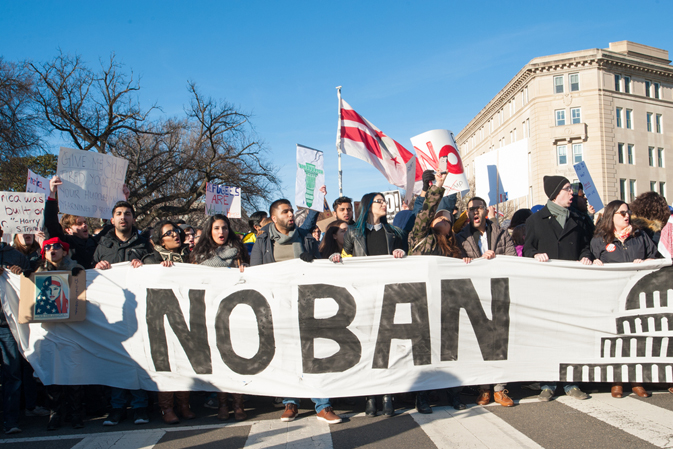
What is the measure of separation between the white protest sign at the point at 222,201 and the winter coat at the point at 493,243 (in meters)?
6.72

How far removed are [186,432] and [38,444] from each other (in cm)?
117

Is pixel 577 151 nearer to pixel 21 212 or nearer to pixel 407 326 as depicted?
pixel 407 326

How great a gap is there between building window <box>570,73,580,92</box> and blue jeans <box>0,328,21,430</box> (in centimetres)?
5655

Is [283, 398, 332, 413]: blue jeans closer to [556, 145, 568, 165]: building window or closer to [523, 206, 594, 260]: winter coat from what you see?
[523, 206, 594, 260]: winter coat

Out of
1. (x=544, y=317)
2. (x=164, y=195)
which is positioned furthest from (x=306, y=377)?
(x=164, y=195)

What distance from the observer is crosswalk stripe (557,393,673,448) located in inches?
154

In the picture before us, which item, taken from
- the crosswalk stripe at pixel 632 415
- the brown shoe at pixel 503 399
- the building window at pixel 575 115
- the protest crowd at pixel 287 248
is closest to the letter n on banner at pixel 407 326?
the protest crowd at pixel 287 248

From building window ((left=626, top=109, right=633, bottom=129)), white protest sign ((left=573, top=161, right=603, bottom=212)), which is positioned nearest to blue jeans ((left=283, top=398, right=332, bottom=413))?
white protest sign ((left=573, top=161, right=603, bottom=212))

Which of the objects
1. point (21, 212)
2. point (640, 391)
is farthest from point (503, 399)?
point (21, 212)

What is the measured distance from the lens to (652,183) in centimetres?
5347

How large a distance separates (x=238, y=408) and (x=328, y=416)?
88 cm

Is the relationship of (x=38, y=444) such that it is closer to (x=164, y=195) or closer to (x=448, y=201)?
(x=448, y=201)

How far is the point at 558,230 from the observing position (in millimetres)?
5555

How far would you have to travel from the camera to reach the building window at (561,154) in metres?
52.5
